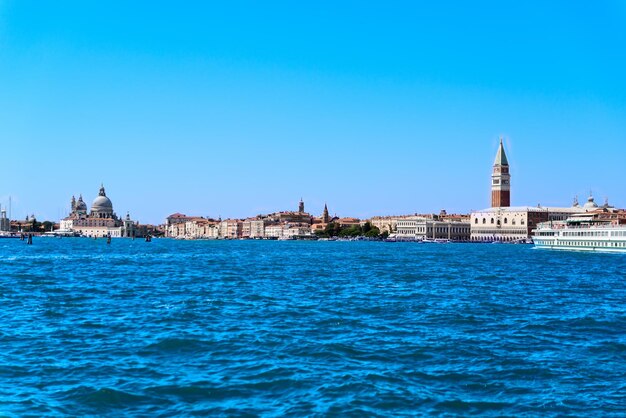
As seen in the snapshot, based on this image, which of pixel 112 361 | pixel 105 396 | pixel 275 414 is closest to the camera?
pixel 275 414

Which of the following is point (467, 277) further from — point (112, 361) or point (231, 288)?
point (112, 361)

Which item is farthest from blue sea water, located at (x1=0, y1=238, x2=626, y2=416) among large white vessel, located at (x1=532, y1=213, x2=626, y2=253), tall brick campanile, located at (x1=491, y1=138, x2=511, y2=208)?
tall brick campanile, located at (x1=491, y1=138, x2=511, y2=208)

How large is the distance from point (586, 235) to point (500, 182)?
110484 mm

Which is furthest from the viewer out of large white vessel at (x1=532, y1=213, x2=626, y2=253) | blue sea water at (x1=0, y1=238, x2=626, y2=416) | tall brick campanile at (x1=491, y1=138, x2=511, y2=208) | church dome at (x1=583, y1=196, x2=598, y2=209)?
tall brick campanile at (x1=491, y1=138, x2=511, y2=208)

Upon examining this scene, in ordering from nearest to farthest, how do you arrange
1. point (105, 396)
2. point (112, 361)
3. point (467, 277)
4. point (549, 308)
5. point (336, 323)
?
1. point (105, 396)
2. point (112, 361)
3. point (336, 323)
4. point (549, 308)
5. point (467, 277)

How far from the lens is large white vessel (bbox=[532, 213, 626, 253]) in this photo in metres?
67.6

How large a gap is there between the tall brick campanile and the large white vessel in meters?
91.3

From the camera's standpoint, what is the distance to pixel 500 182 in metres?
182

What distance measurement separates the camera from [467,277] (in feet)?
118

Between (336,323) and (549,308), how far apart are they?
6871mm

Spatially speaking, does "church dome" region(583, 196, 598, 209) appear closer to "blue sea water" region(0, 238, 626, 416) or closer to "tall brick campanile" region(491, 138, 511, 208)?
"tall brick campanile" region(491, 138, 511, 208)

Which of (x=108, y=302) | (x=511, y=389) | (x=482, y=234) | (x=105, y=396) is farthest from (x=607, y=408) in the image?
(x=482, y=234)

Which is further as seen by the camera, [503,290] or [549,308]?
[503,290]

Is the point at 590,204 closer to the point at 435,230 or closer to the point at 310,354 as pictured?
the point at 435,230
